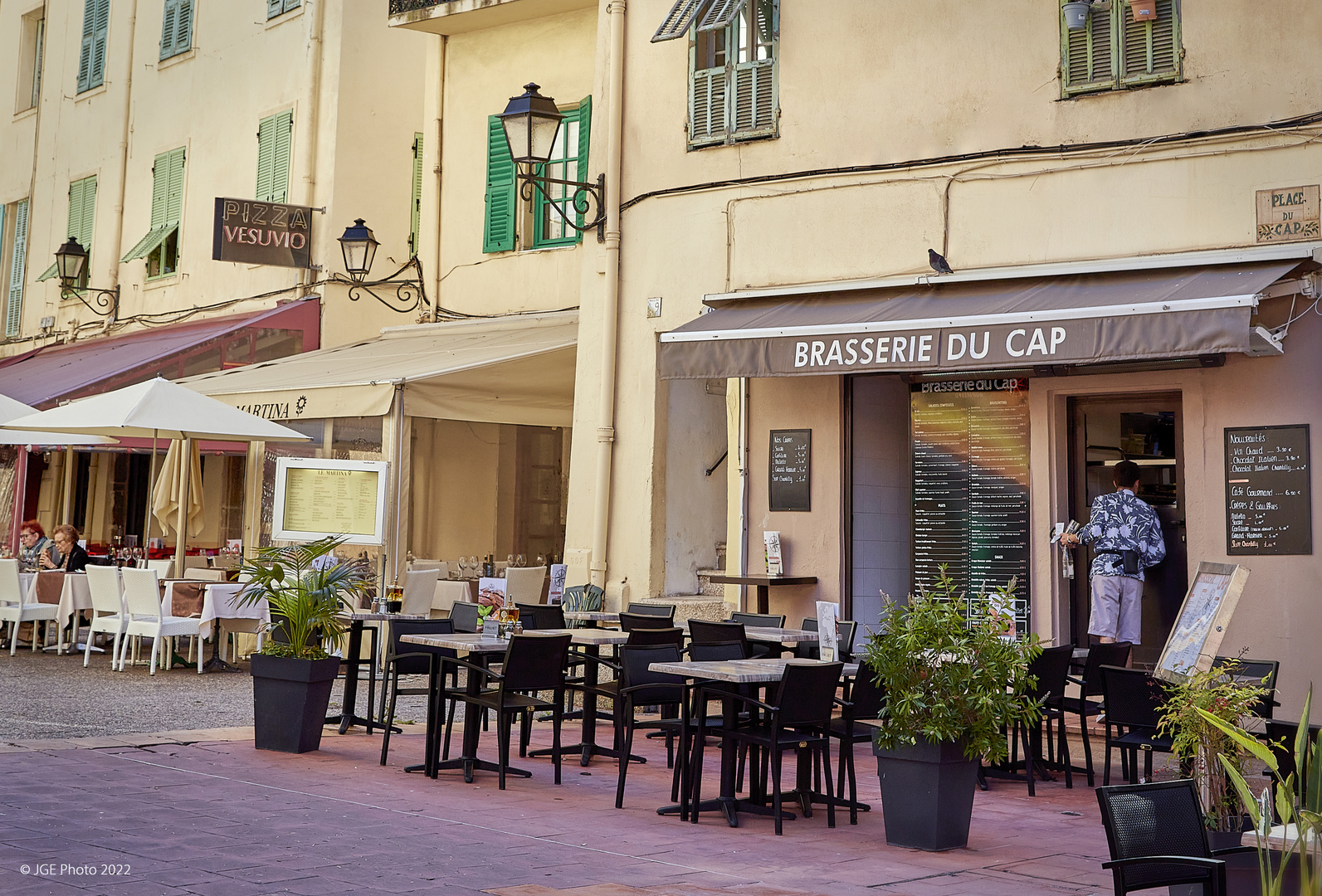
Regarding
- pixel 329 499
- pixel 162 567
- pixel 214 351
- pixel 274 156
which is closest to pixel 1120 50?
pixel 329 499

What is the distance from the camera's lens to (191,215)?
17.7 meters

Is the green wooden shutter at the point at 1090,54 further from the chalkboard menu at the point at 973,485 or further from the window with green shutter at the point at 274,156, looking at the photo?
the window with green shutter at the point at 274,156

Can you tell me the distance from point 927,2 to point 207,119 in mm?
10514

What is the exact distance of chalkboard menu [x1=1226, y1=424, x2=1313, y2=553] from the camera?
8.60 metres

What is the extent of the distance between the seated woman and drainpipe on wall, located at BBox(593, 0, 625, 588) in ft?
18.9

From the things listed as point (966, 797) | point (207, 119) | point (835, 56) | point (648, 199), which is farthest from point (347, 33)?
point (966, 797)

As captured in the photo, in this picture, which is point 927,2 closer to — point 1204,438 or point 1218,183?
point 1218,183

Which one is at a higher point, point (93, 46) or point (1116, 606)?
point (93, 46)

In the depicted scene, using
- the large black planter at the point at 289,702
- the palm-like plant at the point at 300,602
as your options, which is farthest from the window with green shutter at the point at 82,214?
the large black planter at the point at 289,702

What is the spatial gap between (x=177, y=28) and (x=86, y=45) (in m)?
2.52

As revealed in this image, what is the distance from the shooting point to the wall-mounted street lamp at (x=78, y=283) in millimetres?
18703

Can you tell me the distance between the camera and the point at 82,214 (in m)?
19.7

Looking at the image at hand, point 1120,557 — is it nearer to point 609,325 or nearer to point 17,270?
point 609,325

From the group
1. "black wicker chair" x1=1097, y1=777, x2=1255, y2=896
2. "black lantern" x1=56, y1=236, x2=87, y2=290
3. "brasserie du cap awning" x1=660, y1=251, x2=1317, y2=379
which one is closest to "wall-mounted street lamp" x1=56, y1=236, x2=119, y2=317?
"black lantern" x1=56, y1=236, x2=87, y2=290
